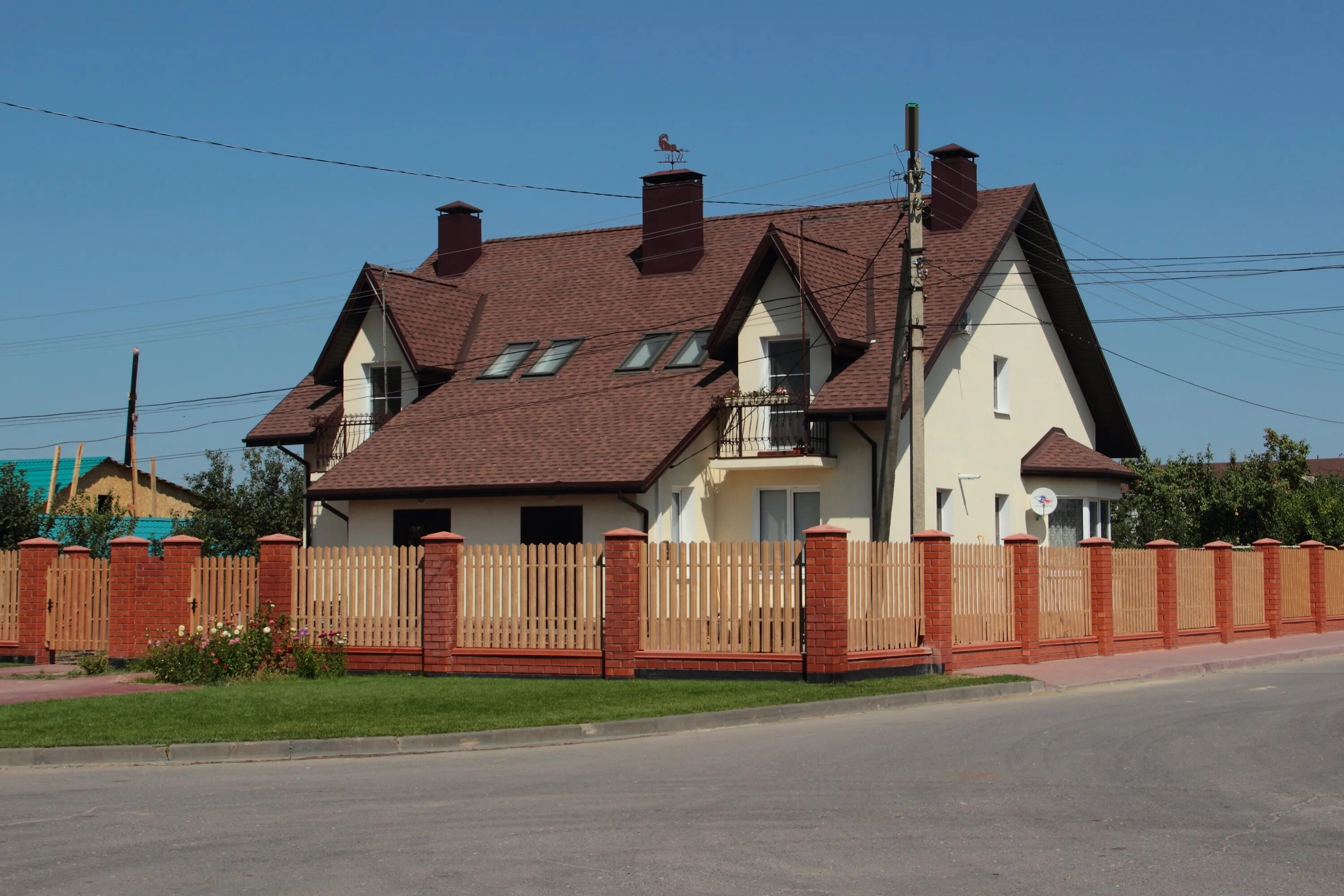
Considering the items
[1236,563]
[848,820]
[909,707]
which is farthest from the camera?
[1236,563]

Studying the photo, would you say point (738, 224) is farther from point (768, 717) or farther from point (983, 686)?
point (768, 717)

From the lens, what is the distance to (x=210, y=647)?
20234mm

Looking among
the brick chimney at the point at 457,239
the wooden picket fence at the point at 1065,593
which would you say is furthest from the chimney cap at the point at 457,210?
the wooden picket fence at the point at 1065,593

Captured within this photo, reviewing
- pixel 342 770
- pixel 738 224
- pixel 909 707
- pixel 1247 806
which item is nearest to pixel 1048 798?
pixel 1247 806

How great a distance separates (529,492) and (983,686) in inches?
391

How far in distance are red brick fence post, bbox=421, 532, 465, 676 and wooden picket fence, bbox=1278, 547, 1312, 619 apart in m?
18.7

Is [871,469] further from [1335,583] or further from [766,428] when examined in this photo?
[1335,583]

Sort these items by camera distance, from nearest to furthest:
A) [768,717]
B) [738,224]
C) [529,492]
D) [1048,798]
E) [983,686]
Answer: [1048,798]
[768,717]
[983,686]
[529,492]
[738,224]

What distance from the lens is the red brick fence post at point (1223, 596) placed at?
28609mm

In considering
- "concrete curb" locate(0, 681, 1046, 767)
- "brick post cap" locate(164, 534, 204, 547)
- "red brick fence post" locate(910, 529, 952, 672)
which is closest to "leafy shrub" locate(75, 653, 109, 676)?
Answer: "brick post cap" locate(164, 534, 204, 547)

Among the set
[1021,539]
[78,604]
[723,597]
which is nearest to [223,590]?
[78,604]

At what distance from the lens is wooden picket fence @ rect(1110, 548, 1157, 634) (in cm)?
2509

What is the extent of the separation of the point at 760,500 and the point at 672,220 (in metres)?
7.98

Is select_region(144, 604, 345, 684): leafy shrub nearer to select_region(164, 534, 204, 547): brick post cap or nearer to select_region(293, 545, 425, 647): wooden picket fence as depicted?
select_region(293, 545, 425, 647): wooden picket fence
